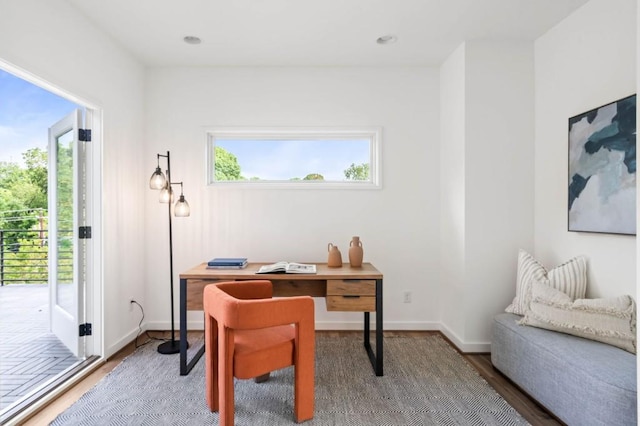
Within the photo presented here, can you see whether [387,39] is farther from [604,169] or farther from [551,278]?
[551,278]

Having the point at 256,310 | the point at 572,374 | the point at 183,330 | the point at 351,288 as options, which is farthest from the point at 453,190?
the point at 183,330

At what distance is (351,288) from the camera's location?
8.29 ft

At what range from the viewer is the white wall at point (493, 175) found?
9.48 feet

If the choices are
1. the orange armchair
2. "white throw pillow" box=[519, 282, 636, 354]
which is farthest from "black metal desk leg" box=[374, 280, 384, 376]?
"white throw pillow" box=[519, 282, 636, 354]

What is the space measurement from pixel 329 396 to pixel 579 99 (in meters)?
2.64

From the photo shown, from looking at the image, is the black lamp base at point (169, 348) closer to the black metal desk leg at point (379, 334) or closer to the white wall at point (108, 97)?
the white wall at point (108, 97)

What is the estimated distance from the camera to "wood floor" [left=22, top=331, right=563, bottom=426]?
1.96 meters

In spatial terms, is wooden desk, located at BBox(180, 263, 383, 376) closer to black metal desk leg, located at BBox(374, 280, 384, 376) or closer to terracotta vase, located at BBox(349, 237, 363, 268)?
black metal desk leg, located at BBox(374, 280, 384, 376)

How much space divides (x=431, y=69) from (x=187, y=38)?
2249mm

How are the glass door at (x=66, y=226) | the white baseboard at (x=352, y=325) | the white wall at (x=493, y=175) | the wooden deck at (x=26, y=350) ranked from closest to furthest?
the wooden deck at (x=26, y=350), the glass door at (x=66, y=226), the white wall at (x=493, y=175), the white baseboard at (x=352, y=325)

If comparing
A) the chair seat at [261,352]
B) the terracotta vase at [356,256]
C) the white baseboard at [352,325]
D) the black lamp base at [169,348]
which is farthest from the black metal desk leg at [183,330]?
the terracotta vase at [356,256]

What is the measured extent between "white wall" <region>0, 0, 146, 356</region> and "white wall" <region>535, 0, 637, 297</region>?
348 centimetres

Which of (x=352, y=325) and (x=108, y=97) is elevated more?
(x=108, y=97)

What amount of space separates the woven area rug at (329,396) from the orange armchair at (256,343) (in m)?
0.19
